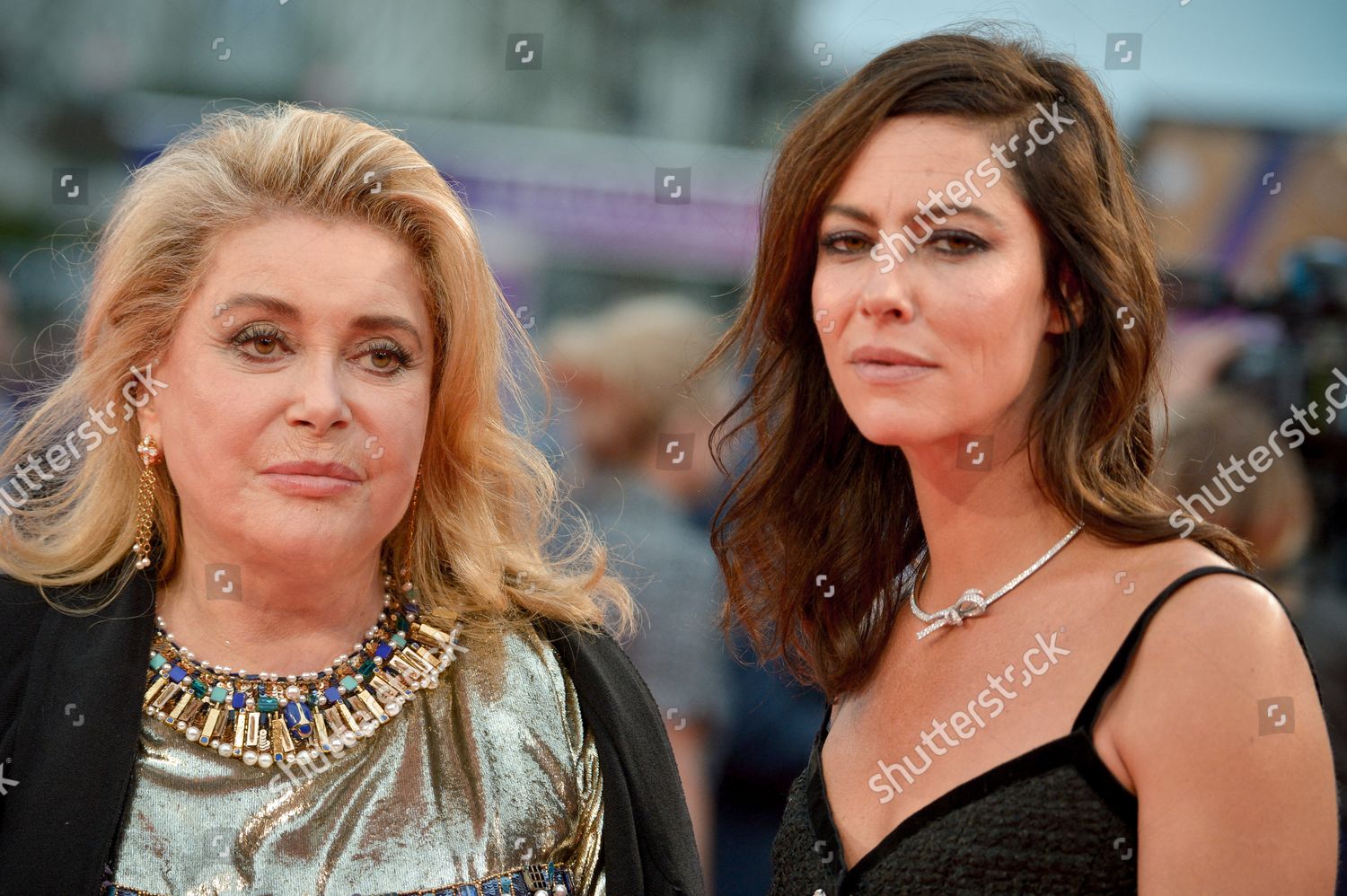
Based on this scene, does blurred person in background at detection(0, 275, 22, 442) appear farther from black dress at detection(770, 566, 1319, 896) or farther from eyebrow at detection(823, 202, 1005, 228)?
black dress at detection(770, 566, 1319, 896)

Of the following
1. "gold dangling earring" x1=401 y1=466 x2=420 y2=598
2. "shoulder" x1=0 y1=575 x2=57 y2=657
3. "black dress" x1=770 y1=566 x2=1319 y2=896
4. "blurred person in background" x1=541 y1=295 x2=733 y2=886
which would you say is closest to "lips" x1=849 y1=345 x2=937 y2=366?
"black dress" x1=770 y1=566 x2=1319 y2=896

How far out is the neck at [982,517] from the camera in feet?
6.55

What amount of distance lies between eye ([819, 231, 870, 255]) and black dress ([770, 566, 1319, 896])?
2.13ft

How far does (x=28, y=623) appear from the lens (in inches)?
82.4

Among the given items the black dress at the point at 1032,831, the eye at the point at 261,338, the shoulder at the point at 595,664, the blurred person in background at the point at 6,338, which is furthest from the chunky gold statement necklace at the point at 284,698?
the blurred person in background at the point at 6,338

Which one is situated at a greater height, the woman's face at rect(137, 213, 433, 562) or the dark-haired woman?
the woman's face at rect(137, 213, 433, 562)

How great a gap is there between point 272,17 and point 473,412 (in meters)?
6.58

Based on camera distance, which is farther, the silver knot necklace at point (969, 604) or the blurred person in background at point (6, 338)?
the blurred person in background at point (6, 338)

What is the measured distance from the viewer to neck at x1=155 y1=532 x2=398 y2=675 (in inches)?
83.0

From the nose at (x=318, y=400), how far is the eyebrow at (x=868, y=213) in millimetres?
778

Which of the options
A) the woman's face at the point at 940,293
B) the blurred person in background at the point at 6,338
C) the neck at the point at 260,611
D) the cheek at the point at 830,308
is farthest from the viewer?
the blurred person in background at the point at 6,338

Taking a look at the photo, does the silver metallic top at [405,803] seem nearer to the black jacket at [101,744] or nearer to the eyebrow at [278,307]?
the black jacket at [101,744]

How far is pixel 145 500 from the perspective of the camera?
223 centimetres

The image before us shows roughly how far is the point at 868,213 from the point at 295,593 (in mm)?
1059
